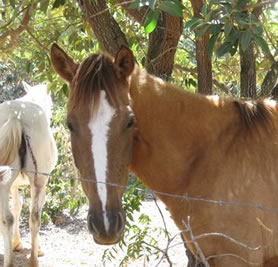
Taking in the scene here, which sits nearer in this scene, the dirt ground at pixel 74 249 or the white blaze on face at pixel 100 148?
the white blaze on face at pixel 100 148

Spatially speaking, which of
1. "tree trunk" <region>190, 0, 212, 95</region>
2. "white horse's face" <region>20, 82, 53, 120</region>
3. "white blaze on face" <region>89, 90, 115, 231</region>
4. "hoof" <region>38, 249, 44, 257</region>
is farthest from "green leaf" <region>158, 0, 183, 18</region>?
"hoof" <region>38, 249, 44, 257</region>

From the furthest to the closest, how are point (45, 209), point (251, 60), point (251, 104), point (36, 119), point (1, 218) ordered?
point (45, 209), point (36, 119), point (1, 218), point (251, 60), point (251, 104)

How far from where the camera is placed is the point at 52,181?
6895mm

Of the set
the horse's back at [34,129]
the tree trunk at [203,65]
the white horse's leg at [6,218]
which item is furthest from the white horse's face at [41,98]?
the tree trunk at [203,65]

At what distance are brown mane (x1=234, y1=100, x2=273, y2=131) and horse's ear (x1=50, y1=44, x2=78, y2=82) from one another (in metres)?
0.97

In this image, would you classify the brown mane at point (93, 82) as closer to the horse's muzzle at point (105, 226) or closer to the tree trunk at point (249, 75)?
the horse's muzzle at point (105, 226)

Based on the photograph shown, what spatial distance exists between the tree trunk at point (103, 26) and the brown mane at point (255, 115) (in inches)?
48.0

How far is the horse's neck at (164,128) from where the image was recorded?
2.68 m

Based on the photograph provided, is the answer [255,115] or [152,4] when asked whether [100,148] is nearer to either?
→ [152,4]

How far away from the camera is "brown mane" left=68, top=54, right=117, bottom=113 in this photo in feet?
7.92

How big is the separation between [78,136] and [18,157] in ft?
7.82

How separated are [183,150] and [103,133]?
58cm

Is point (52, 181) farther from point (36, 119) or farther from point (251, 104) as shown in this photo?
point (251, 104)

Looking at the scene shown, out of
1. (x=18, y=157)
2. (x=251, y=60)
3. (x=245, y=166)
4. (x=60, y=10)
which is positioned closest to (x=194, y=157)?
(x=245, y=166)
